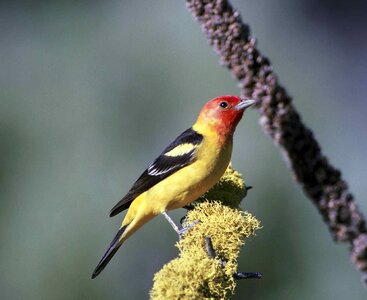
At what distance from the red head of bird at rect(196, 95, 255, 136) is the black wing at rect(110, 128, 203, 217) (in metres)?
0.10

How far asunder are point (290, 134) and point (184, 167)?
2055mm

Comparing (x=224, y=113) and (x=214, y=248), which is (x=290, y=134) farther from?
(x=224, y=113)

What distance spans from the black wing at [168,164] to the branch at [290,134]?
1.98m

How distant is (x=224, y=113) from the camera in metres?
4.05

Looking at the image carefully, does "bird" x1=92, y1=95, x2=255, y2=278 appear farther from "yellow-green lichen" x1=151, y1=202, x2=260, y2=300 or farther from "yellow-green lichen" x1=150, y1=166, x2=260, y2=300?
"yellow-green lichen" x1=151, y1=202, x2=260, y2=300

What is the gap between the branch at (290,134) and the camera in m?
2.04

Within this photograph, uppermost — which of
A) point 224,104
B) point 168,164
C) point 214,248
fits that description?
point 224,104

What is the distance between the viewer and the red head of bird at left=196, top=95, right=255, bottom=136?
13.1 feet

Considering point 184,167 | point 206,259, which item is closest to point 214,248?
point 206,259

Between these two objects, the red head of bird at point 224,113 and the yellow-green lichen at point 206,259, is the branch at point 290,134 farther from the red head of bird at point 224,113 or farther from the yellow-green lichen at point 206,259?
the red head of bird at point 224,113

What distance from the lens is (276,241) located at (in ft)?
21.6

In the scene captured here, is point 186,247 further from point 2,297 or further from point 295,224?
point 2,297

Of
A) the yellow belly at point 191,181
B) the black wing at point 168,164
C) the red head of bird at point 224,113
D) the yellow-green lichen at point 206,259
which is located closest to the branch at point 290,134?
the yellow-green lichen at point 206,259

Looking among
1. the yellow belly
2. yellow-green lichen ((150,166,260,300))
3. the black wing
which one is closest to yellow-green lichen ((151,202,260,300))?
yellow-green lichen ((150,166,260,300))
